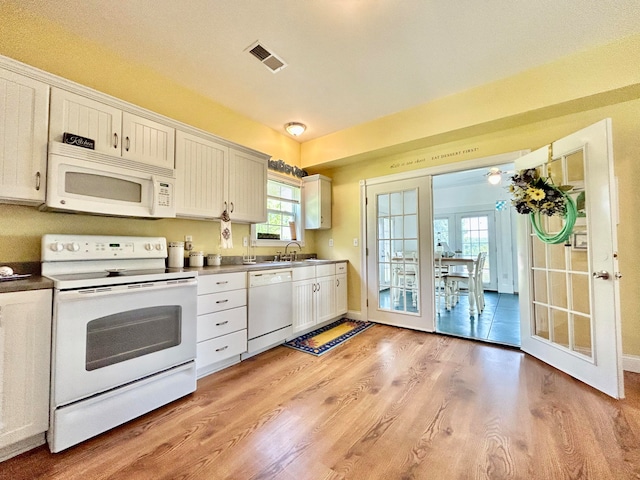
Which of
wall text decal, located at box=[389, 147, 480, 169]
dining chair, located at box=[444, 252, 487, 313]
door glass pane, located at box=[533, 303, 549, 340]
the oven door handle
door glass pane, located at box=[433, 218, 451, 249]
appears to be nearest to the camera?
the oven door handle

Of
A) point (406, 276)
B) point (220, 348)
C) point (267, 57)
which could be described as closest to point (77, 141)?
point (267, 57)

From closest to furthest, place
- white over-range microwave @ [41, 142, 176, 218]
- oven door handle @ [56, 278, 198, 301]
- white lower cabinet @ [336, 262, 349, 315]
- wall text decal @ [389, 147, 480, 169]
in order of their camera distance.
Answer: oven door handle @ [56, 278, 198, 301], white over-range microwave @ [41, 142, 176, 218], wall text decal @ [389, 147, 480, 169], white lower cabinet @ [336, 262, 349, 315]

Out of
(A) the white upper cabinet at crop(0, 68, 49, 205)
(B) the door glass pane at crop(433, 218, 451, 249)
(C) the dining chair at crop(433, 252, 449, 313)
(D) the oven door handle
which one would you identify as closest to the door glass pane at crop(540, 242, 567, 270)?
(C) the dining chair at crop(433, 252, 449, 313)

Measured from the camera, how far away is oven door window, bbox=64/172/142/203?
1.80 metres

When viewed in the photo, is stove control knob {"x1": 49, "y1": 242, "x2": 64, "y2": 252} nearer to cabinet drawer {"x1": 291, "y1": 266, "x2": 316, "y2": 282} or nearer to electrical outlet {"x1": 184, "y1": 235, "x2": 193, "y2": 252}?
electrical outlet {"x1": 184, "y1": 235, "x2": 193, "y2": 252}

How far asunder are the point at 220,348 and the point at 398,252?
2520mm

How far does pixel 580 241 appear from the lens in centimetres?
225

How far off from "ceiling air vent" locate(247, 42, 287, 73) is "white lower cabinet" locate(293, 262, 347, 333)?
2.05 m

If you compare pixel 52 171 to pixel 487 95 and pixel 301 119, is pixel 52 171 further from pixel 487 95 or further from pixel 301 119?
pixel 487 95

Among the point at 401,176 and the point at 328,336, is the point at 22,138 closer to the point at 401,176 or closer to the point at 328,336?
A: the point at 328,336

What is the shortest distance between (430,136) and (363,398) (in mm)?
2776

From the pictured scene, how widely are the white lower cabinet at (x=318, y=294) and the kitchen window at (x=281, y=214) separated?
73 centimetres

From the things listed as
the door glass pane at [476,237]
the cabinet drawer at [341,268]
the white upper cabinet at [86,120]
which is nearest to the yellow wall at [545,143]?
the cabinet drawer at [341,268]

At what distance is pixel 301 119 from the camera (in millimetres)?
3438
